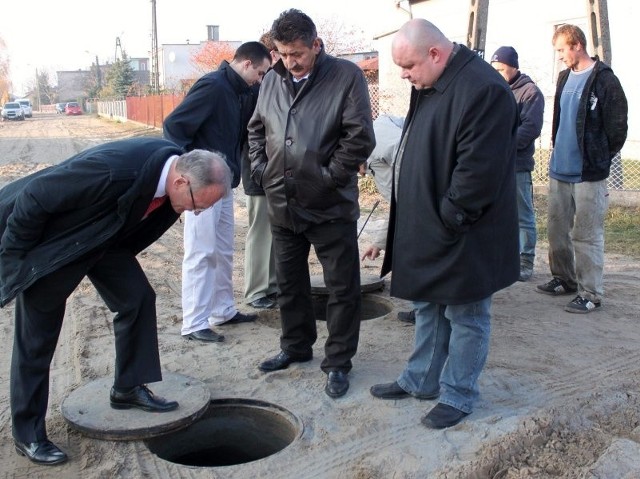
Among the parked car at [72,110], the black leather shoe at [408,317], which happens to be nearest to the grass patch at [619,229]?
the black leather shoe at [408,317]

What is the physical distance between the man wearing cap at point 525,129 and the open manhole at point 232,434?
314 cm

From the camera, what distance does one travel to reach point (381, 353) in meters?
4.96

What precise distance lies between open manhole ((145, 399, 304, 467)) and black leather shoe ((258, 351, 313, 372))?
14.9 inches

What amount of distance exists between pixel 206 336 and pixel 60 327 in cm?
172

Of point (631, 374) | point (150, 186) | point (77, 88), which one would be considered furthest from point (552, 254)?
point (77, 88)

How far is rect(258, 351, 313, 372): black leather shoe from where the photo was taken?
4594mm

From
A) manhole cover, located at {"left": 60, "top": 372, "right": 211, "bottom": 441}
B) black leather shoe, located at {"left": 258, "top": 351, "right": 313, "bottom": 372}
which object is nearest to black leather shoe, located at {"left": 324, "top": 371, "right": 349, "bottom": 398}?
black leather shoe, located at {"left": 258, "top": 351, "right": 313, "bottom": 372}

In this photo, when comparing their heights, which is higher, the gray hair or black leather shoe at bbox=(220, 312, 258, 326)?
the gray hair

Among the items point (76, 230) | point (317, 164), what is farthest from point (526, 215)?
point (76, 230)

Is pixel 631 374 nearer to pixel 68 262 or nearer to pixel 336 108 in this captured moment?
pixel 336 108

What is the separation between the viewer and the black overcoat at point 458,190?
344cm

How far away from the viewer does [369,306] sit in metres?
6.52

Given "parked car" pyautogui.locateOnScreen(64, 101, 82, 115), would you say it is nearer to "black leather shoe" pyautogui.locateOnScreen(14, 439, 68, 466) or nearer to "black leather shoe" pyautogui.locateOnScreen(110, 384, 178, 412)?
"black leather shoe" pyautogui.locateOnScreen(110, 384, 178, 412)

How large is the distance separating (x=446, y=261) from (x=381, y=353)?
1.50 meters
